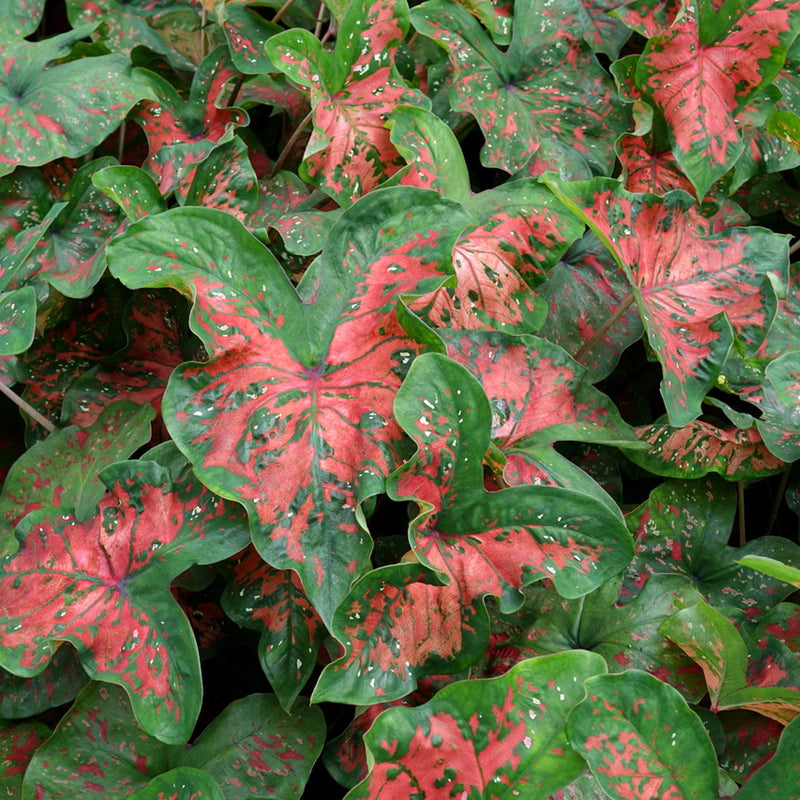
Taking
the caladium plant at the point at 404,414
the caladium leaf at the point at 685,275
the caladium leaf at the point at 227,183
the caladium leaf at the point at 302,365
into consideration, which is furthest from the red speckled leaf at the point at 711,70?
the caladium leaf at the point at 227,183

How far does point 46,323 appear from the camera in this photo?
1261 millimetres

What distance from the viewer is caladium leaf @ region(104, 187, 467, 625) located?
0.91 meters

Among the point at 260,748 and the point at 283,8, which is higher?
the point at 283,8

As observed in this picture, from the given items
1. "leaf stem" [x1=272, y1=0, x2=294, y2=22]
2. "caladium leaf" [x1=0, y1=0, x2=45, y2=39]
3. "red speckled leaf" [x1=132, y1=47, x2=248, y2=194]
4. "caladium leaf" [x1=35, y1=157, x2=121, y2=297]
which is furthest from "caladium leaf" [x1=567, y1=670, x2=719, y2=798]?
"caladium leaf" [x1=0, y1=0, x2=45, y2=39]

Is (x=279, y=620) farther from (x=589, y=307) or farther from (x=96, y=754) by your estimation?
(x=589, y=307)

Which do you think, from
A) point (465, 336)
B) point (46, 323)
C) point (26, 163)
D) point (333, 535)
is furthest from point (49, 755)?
point (26, 163)

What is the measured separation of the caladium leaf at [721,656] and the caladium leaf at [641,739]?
0.48ft

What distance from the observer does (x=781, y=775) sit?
86 centimetres

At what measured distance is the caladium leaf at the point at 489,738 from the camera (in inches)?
33.3

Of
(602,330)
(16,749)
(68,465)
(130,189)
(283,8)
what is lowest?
(16,749)

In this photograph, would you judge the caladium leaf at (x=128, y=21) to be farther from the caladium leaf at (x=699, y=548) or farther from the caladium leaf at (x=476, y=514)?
the caladium leaf at (x=699, y=548)

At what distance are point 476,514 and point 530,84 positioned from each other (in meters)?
0.84

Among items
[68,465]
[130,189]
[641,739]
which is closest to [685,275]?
[641,739]

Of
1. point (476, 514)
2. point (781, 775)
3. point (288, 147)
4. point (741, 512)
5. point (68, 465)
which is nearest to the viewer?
point (781, 775)
